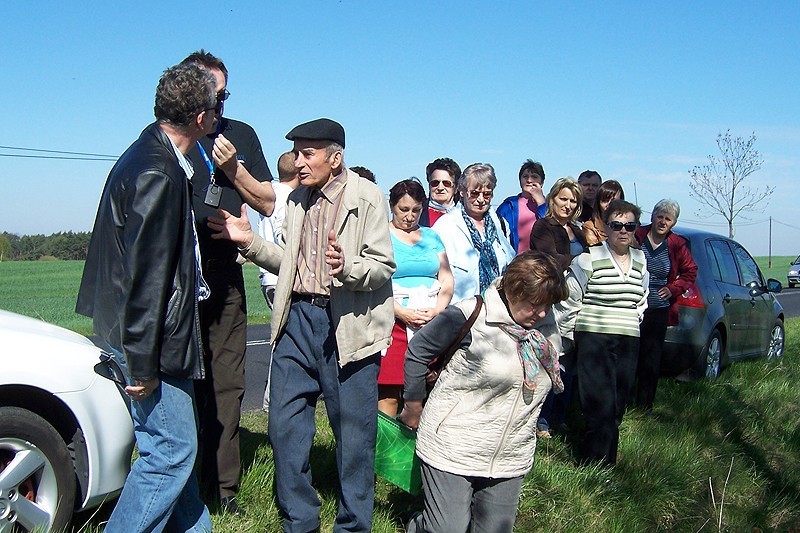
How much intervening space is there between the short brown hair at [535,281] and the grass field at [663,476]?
5.35 ft

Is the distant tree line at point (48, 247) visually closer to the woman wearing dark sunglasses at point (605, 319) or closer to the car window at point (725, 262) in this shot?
the car window at point (725, 262)

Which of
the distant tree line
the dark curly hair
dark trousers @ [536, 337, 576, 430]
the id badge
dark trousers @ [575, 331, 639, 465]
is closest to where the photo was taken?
the dark curly hair

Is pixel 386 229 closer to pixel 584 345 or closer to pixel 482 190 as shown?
pixel 482 190

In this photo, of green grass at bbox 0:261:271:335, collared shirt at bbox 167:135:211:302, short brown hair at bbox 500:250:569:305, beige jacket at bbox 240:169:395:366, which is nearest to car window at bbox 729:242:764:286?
short brown hair at bbox 500:250:569:305

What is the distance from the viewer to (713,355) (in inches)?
371

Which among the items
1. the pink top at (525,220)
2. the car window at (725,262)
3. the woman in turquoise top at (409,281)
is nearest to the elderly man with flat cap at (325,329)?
the woman in turquoise top at (409,281)

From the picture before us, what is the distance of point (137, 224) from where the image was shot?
3195 mm

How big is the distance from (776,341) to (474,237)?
7.79 m

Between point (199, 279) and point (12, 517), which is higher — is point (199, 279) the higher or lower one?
the higher one

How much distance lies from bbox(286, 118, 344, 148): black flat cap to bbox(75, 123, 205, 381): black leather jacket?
2.41 ft

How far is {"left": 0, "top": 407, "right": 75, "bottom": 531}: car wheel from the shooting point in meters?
3.52

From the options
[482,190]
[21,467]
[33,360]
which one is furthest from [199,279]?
[482,190]

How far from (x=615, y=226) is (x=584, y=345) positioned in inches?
33.8

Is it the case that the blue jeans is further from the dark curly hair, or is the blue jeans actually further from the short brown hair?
the short brown hair
